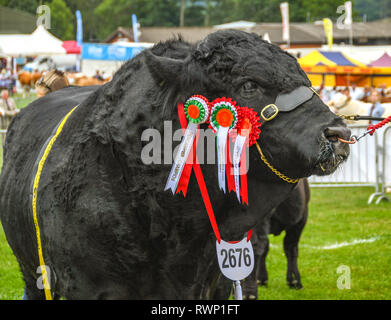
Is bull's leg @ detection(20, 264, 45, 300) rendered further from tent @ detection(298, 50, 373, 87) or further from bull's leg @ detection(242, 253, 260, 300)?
tent @ detection(298, 50, 373, 87)

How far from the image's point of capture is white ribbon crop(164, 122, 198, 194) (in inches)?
101

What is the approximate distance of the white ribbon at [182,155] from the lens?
2.57 m

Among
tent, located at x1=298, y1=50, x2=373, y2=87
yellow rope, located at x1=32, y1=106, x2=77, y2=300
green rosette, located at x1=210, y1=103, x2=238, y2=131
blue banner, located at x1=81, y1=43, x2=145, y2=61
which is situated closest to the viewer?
green rosette, located at x1=210, y1=103, x2=238, y2=131

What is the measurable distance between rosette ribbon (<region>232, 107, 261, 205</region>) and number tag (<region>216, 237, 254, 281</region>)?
1.11ft

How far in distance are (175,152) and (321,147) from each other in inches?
27.0

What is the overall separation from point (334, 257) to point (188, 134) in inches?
230

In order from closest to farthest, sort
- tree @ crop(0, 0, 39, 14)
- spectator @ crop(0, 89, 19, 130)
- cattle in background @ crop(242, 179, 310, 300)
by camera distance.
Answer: cattle in background @ crop(242, 179, 310, 300) < spectator @ crop(0, 89, 19, 130) < tree @ crop(0, 0, 39, 14)

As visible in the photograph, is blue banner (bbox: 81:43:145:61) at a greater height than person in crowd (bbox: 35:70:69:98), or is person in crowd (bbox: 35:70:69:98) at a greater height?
blue banner (bbox: 81:43:145:61)

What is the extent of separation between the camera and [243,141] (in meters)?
2.49

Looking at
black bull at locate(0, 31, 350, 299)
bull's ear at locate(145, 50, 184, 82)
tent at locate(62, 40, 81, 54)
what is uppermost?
tent at locate(62, 40, 81, 54)

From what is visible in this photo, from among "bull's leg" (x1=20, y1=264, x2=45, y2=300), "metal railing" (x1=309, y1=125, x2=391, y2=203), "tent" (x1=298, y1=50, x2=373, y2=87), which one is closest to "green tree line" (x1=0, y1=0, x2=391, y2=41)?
"tent" (x1=298, y1=50, x2=373, y2=87)

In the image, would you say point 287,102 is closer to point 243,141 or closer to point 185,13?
point 243,141

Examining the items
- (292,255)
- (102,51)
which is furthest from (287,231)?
(102,51)

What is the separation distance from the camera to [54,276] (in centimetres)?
303
